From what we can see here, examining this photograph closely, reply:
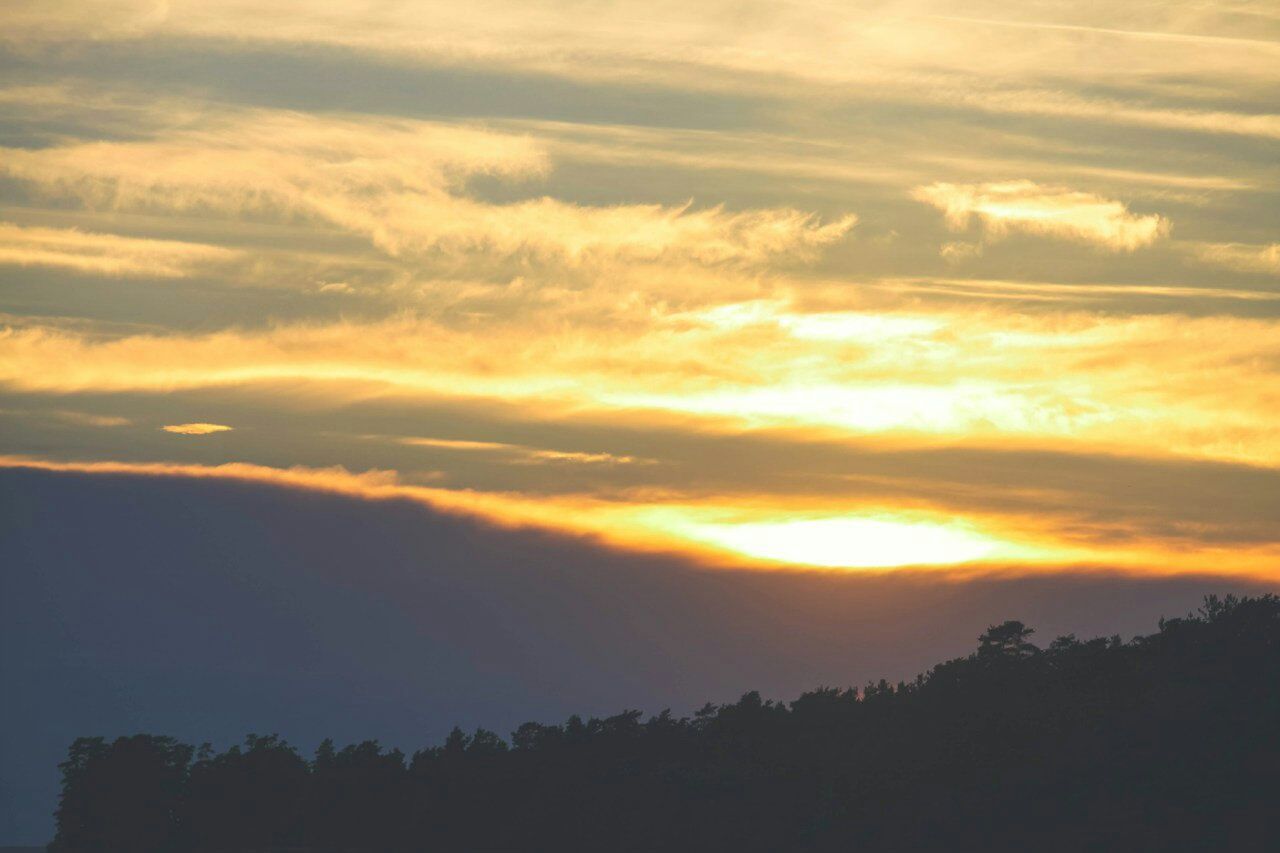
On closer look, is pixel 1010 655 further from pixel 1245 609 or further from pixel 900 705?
pixel 1245 609

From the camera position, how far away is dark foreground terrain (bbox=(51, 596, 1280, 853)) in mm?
90750

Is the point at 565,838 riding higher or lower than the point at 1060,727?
lower

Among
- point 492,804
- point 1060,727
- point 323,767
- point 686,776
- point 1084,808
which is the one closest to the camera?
point 1084,808

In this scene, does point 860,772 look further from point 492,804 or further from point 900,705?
point 492,804

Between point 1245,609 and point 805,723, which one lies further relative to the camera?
point 805,723

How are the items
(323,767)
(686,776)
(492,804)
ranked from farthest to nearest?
(323,767) → (492,804) → (686,776)

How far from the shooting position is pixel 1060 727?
333 feet

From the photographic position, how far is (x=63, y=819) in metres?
163

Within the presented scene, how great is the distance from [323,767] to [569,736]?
3002cm

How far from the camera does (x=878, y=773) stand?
10362cm

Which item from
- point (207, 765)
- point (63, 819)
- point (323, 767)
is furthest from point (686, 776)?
point (63, 819)

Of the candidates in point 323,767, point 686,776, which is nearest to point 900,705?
point 686,776

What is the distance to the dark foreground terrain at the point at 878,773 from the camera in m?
90.8

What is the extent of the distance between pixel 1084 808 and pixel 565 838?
40986 millimetres
